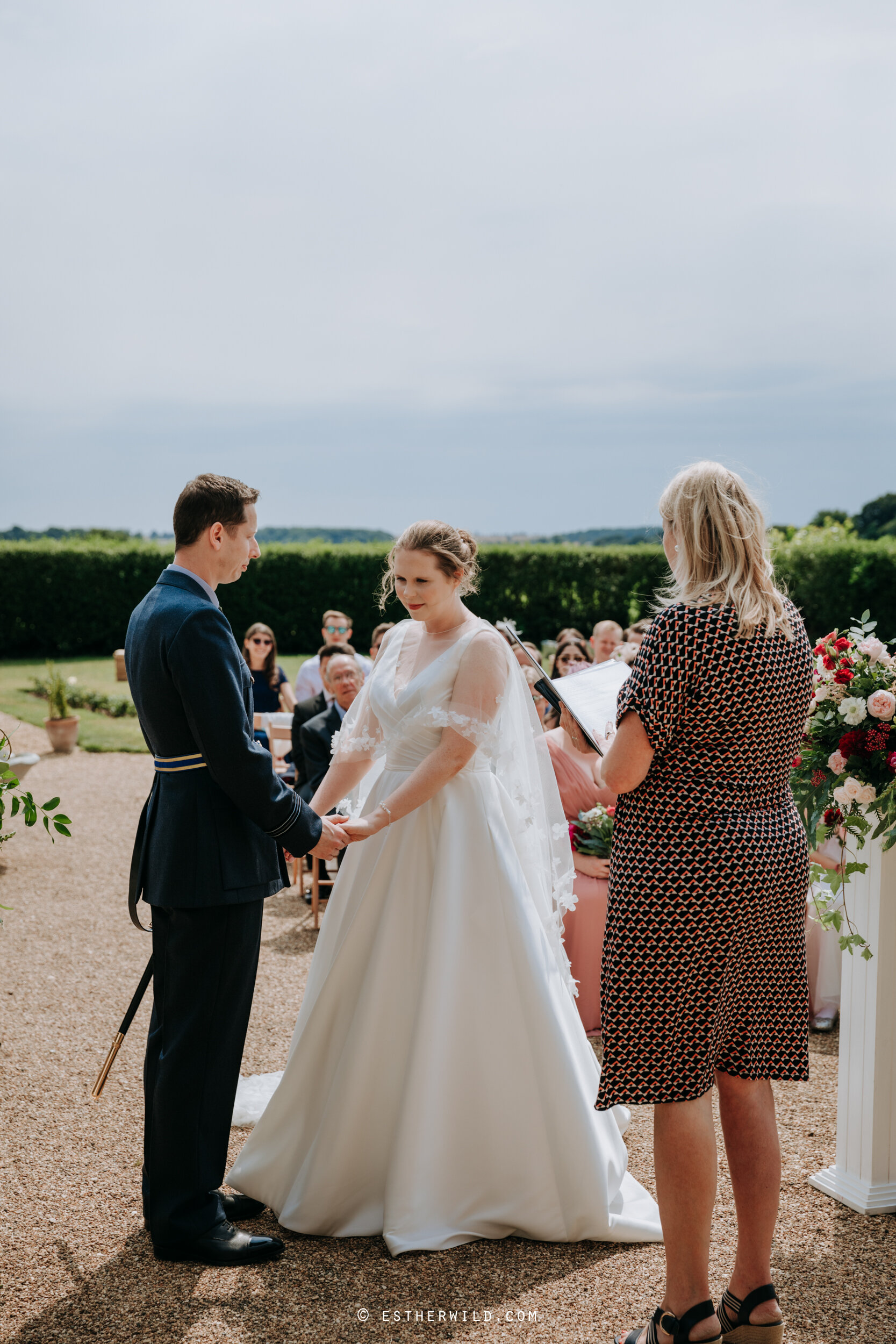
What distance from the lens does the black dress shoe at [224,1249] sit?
2961 millimetres

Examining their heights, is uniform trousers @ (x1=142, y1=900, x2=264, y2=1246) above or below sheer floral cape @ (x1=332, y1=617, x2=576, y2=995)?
below

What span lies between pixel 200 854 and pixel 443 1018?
0.88m

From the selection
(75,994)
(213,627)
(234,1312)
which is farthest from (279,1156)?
(75,994)

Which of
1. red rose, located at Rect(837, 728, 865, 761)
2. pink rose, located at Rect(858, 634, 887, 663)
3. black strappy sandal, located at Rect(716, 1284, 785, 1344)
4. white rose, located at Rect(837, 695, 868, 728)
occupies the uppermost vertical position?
pink rose, located at Rect(858, 634, 887, 663)

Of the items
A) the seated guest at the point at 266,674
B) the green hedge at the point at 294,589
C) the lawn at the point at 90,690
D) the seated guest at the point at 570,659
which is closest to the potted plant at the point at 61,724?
the lawn at the point at 90,690

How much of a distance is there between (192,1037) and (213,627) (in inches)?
46.1

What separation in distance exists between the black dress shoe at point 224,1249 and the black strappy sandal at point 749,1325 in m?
1.25

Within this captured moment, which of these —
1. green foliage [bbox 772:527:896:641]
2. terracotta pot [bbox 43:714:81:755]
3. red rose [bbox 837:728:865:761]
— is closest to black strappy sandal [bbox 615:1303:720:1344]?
red rose [bbox 837:728:865:761]

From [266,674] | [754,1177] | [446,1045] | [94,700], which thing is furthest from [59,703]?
[754,1177]

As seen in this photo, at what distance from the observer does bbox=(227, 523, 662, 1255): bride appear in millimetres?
3090

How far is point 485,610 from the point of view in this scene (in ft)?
76.2

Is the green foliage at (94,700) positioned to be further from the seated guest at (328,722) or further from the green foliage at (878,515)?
the green foliage at (878,515)

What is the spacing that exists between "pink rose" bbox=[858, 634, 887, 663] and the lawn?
28.4 feet

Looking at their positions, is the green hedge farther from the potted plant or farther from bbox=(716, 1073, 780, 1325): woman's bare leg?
bbox=(716, 1073, 780, 1325): woman's bare leg
